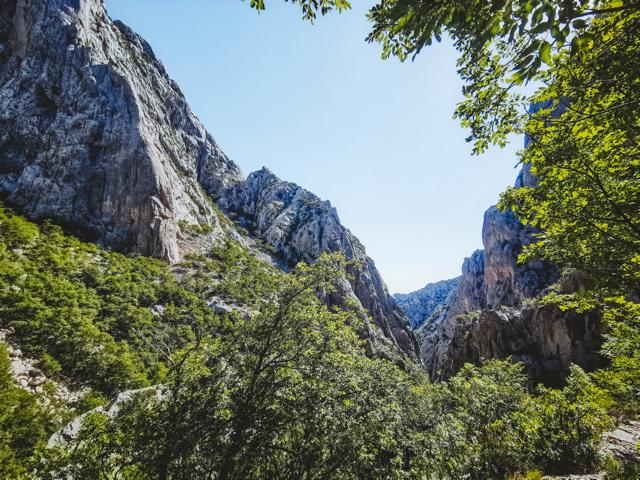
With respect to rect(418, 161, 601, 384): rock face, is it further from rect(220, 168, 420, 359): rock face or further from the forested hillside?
rect(220, 168, 420, 359): rock face

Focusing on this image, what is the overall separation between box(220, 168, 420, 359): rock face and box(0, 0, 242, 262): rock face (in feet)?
94.9

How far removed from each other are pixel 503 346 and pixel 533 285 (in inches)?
1467

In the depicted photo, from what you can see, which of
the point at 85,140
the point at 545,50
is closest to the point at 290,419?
the point at 545,50

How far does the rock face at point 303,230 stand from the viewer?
7469 centimetres

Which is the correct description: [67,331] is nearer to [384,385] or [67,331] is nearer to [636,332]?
[384,385]

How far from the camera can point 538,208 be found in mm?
5707

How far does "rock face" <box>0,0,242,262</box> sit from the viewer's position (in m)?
38.9

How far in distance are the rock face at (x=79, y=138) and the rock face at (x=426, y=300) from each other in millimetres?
125710

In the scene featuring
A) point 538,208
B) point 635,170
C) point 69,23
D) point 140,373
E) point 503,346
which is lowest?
point 140,373

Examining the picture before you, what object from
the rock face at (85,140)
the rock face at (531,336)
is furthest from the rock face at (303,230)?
the rock face at (85,140)

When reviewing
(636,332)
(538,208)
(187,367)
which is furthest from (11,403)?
(636,332)

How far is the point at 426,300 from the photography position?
15062 cm

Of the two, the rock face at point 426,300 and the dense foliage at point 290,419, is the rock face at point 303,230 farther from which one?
the rock face at point 426,300

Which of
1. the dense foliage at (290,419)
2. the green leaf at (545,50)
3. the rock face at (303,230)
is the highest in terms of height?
the rock face at (303,230)
